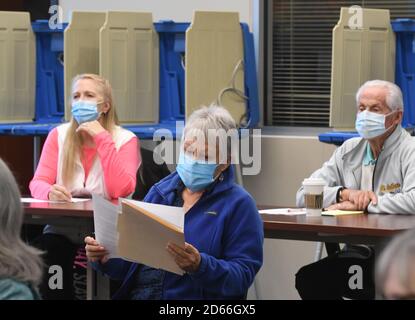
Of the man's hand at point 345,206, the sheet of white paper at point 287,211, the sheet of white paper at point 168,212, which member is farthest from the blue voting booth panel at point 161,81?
the sheet of white paper at point 168,212

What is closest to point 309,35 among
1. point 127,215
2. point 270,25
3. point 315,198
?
point 270,25

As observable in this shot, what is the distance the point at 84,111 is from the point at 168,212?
5.99ft

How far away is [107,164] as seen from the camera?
4.63 metres

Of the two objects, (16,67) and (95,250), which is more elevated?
(16,67)

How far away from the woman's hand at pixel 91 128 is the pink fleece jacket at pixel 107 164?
0.02m

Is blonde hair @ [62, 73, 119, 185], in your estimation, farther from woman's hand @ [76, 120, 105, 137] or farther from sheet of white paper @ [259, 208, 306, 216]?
sheet of white paper @ [259, 208, 306, 216]

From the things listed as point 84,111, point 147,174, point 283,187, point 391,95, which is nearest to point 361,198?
point 391,95

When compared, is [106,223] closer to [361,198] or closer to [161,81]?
[361,198]

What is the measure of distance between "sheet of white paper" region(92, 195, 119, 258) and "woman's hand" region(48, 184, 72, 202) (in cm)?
126

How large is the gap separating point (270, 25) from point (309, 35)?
239mm

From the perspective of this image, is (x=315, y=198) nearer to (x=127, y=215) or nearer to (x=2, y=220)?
(x=127, y=215)

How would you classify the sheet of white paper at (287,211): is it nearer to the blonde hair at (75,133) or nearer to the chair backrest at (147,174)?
the chair backrest at (147,174)

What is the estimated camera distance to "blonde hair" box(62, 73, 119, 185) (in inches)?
186

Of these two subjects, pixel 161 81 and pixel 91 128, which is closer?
pixel 91 128
